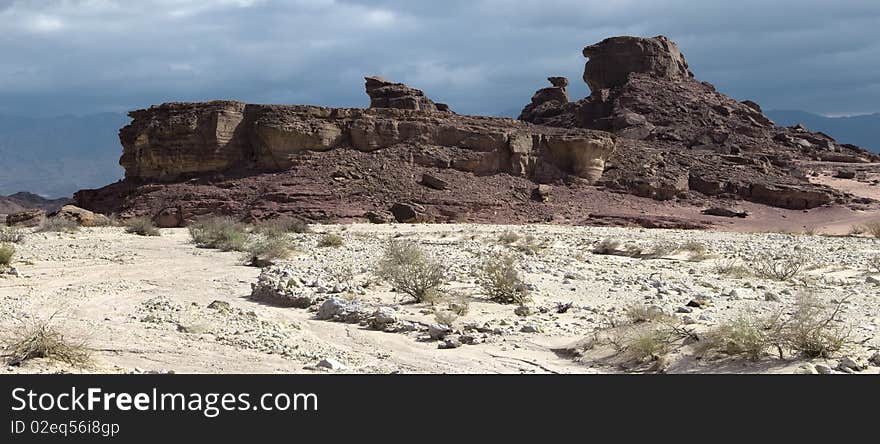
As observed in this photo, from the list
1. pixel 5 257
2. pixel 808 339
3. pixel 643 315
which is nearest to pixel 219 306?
pixel 643 315

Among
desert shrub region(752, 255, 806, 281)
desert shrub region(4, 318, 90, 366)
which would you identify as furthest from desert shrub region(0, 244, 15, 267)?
desert shrub region(752, 255, 806, 281)

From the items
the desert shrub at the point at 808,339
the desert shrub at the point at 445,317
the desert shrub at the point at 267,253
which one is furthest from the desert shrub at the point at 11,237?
the desert shrub at the point at 808,339

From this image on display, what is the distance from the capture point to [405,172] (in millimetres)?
36344

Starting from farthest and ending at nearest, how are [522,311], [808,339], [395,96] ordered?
[395,96] < [522,311] < [808,339]

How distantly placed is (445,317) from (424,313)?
0.88m

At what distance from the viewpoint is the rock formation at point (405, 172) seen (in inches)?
1341

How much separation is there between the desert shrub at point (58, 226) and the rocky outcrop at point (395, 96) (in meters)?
23.6

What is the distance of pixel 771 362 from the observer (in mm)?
6984

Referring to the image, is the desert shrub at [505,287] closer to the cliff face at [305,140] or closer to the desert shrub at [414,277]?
the desert shrub at [414,277]

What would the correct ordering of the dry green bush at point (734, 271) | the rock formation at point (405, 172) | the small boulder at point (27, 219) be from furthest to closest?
the rock formation at point (405, 172)
the small boulder at point (27, 219)
the dry green bush at point (734, 271)

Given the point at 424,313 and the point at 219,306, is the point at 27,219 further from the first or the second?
the point at 424,313

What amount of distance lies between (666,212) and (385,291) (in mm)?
27116
